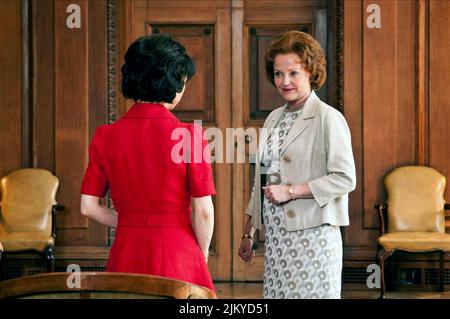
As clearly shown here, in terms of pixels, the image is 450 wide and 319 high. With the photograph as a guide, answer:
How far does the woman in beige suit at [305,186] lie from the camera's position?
2664mm

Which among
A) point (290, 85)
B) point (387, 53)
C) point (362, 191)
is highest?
point (387, 53)

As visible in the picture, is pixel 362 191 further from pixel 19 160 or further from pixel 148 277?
pixel 148 277

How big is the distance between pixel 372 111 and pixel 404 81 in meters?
0.35

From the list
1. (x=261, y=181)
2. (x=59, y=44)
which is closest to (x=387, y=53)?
(x=59, y=44)

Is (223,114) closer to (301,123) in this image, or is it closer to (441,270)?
(441,270)

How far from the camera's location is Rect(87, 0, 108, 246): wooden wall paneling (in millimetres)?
6285

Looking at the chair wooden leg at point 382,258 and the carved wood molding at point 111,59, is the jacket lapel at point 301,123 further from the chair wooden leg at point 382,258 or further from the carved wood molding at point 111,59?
the carved wood molding at point 111,59

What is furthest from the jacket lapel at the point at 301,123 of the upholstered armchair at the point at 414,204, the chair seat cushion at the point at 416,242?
the upholstered armchair at the point at 414,204

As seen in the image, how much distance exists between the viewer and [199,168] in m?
2.11

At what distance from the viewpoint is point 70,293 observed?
4.55 ft

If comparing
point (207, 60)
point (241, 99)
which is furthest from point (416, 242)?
point (207, 60)

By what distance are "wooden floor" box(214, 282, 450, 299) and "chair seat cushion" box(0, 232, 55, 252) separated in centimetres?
132

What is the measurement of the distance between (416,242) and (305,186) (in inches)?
126

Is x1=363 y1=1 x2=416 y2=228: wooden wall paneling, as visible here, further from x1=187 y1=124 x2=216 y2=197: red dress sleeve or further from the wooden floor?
x1=187 y1=124 x2=216 y2=197: red dress sleeve
